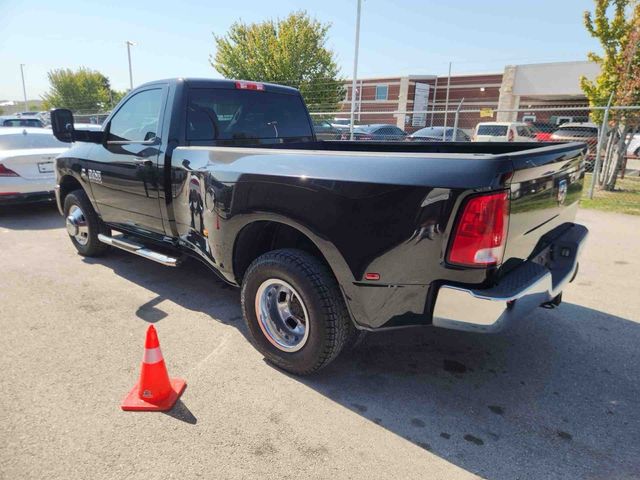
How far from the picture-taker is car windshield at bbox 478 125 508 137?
15469 mm

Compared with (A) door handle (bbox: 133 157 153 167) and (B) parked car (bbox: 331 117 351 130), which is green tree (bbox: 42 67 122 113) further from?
(A) door handle (bbox: 133 157 153 167)

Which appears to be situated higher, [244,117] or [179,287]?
[244,117]

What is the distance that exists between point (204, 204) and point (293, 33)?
796 inches

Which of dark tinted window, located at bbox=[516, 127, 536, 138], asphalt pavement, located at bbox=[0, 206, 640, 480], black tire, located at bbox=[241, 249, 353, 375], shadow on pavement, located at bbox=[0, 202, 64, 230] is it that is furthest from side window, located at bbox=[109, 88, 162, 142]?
dark tinted window, located at bbox=[516, 127, 536, 138]

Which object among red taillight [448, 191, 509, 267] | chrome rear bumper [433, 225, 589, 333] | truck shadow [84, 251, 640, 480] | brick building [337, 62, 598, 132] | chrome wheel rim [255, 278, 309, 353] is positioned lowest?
truck shadow [84, 251, 640, 480]

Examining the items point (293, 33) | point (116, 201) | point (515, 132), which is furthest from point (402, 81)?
point (116, 201)

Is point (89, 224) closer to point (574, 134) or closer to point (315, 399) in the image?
point (315, 399)

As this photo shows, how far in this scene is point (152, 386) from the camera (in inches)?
98.8

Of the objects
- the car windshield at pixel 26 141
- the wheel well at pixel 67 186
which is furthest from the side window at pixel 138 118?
the car windshield at pixel 26 141

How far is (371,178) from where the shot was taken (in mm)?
2211

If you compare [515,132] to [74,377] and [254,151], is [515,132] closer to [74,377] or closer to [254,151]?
[254,151]

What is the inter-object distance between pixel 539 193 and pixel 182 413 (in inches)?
93.5

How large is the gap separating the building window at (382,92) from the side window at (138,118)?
3780cm

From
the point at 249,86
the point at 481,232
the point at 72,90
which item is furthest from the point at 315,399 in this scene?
the point at 72,90
